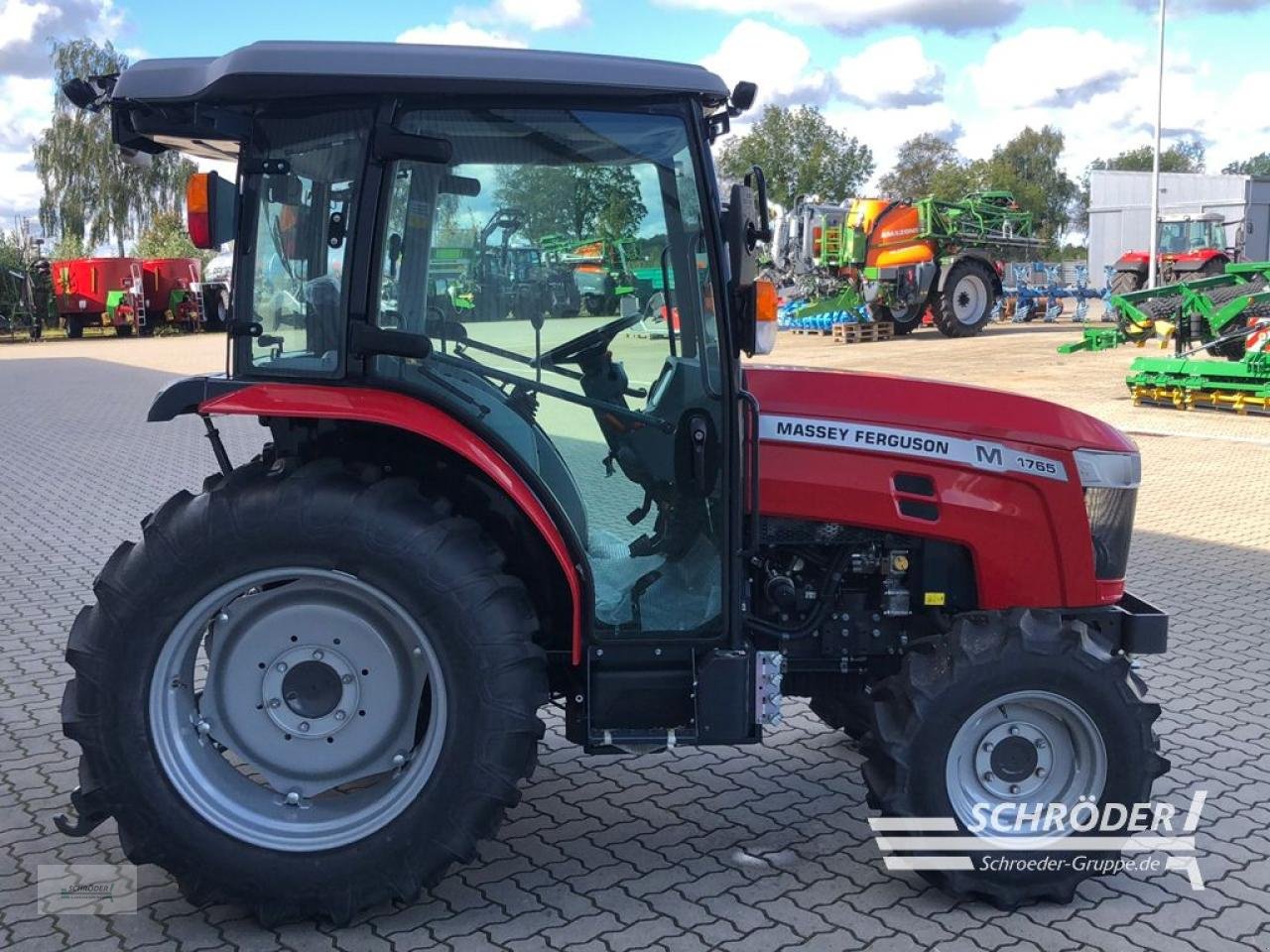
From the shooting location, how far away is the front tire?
328 cm

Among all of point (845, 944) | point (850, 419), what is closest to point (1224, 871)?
point (845, 944)

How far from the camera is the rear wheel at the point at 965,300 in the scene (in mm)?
24297

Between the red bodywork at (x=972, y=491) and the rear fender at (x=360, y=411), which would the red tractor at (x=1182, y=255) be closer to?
the red bodywork at (x=972, y=491)

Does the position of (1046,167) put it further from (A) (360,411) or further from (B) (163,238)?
(A) (360,411)

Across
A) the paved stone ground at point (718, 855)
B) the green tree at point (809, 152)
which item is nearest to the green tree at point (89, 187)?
the green tree at point (809, 152)

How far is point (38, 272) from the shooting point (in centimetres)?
3591

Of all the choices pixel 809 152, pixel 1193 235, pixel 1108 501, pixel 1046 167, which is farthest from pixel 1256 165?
pixel 1108 501

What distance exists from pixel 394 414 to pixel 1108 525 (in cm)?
206

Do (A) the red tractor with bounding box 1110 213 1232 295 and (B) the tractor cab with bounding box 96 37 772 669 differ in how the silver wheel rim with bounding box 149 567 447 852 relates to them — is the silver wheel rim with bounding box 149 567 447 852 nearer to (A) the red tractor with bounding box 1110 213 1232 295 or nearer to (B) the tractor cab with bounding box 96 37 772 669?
(B) the tractor cab with bounding box 96 37 772 669

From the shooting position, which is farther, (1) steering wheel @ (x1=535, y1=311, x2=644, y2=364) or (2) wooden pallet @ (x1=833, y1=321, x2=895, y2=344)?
(2) wooden pallet @ (x1=833, y1=321, x2=895, y2=344)

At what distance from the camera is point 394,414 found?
121 inches

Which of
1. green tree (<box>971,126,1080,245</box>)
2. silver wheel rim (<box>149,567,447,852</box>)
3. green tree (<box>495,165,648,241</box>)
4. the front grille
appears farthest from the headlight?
green tree (<box>971,126,1080,245</box>)

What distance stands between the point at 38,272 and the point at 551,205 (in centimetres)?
3722

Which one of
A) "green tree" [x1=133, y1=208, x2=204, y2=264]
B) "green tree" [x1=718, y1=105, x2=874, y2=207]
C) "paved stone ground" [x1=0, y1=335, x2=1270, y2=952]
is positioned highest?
"green tree" [x1=718, y1=105, x2=874, y2=207]
